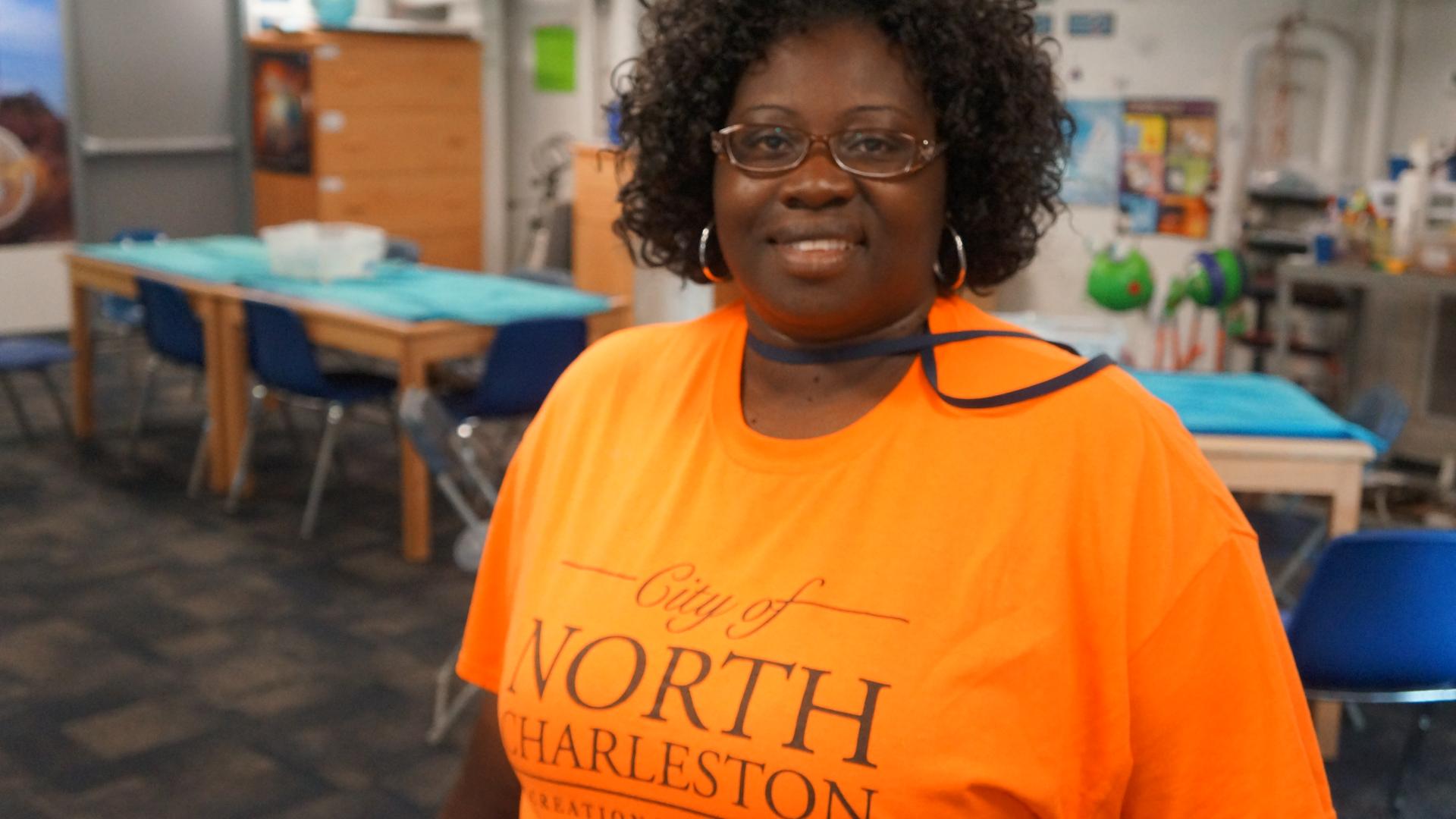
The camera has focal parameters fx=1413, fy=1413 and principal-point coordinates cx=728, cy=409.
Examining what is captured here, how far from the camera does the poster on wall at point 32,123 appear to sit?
7887mm

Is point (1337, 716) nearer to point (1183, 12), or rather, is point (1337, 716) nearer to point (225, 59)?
point (1183, 12)

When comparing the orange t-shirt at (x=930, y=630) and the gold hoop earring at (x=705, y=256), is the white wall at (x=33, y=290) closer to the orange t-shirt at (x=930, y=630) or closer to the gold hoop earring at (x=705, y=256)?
the gold hoop earring at (x=705, y=256)

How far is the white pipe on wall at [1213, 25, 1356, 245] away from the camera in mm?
5805

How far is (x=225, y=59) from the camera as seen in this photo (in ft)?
29.0

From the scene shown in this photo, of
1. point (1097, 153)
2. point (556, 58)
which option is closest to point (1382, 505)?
point (1097, 153)

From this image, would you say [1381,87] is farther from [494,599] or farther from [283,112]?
[283,112]

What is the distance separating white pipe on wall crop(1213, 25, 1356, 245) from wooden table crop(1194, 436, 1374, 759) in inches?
124

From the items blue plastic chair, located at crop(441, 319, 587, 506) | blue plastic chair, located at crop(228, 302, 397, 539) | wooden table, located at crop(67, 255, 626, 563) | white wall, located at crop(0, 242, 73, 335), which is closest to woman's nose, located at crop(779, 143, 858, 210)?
wooden table, located at crop(67, 255, 626, 563)

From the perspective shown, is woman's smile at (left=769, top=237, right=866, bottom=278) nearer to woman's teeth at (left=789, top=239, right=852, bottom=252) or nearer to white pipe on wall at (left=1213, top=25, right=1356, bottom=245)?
woman's teeth at (left=789, top=239, right=852, bottom=252)

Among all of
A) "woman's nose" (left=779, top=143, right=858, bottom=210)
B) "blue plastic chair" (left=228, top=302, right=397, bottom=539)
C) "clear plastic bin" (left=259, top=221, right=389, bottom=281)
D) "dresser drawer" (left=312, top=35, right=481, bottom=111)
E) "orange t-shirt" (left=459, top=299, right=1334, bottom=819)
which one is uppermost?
"dresser drawer" (left=312, top=35, right=481, bottom=111)

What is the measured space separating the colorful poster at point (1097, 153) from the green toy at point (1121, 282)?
562mm

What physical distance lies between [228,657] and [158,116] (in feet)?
18.9

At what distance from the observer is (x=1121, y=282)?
5996 mm

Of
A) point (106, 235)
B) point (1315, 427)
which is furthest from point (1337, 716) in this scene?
point (106, 235)
